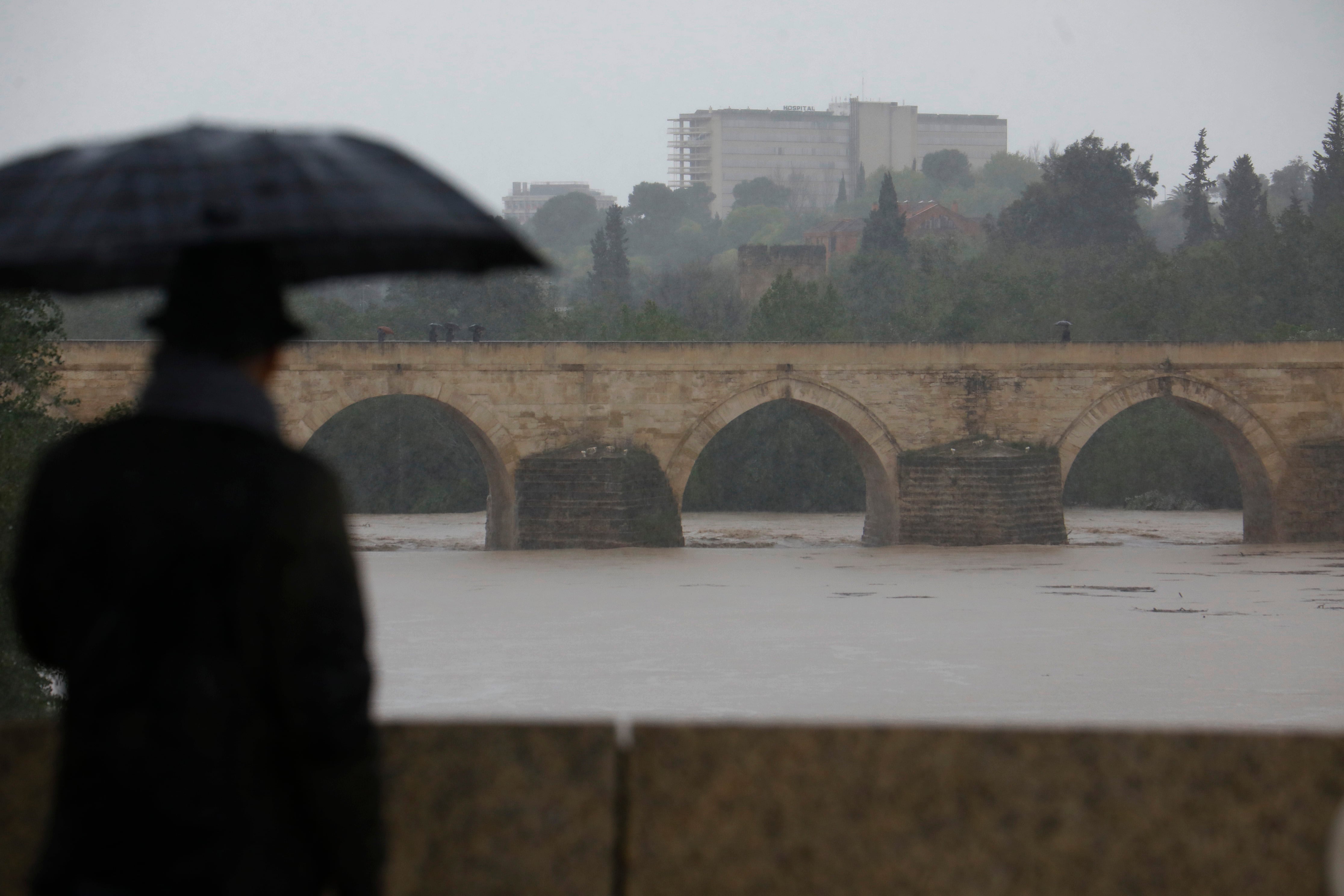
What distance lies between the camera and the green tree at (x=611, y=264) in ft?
172

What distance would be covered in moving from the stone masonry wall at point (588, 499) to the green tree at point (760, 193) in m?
83.5

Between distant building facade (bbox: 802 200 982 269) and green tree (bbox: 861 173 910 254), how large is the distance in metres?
7.03

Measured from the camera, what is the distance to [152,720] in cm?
154

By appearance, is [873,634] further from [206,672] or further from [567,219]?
[567,219]

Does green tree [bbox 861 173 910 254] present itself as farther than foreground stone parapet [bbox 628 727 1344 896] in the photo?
Yes

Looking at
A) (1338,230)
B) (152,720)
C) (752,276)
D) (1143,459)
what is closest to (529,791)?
(152,720)

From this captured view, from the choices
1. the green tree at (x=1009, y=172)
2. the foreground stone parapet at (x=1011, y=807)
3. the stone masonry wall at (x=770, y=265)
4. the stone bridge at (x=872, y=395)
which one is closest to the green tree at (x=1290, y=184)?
the green tree at (x=1009, y=172)

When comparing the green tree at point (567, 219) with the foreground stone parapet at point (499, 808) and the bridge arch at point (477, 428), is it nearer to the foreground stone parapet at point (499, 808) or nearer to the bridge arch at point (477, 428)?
the bridge arch at point (477, 428)

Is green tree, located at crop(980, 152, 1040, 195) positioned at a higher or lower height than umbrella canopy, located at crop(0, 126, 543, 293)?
higher

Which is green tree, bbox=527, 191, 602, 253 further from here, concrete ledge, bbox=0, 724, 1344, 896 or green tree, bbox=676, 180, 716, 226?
concrete ledge, bbox=0, 724, 1344, 896

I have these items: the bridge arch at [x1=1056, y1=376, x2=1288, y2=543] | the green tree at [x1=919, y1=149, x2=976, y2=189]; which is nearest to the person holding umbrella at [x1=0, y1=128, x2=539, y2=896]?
the bridge arch at [x1=1056, y1=376, x2=1288, y2=543]

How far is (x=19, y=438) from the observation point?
450 inches

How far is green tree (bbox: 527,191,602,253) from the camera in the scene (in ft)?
298

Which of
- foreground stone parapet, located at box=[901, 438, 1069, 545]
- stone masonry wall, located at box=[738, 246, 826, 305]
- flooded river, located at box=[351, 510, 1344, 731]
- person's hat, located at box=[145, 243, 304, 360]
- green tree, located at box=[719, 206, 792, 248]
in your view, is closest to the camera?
person's hat, located at box=[145, 243, 304, 360]
